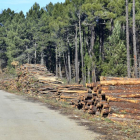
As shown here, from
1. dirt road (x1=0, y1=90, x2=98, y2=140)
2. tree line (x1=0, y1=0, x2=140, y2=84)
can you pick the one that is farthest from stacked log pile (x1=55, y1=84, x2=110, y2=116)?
tree line (x1=0, y1=0, x2=140, y2=84)

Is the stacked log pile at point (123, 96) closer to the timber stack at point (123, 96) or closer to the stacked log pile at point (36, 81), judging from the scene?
the timber stack at point (123, 96)

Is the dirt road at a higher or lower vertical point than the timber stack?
lower

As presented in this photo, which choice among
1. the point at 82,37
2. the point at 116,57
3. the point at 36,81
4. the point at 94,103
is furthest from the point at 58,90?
the point at 82,37

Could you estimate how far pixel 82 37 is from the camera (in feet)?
182

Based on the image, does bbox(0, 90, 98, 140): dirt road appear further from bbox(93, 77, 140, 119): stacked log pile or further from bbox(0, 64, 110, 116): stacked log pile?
bbox(93, 77, 140, 119): stacked log pile

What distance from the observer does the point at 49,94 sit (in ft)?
66.6

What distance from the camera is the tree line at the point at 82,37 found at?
29828 mm

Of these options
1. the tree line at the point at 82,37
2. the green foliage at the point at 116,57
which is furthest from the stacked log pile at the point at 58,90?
the tree line at the point at 82,37

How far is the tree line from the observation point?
29.8 metres

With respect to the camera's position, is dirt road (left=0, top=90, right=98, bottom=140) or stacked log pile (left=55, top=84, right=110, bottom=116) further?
stacked log pile (left=55, top=84, right=110, bottom=116)

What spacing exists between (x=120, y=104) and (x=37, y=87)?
43.2ft

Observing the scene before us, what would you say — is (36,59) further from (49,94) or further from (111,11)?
(49,94)

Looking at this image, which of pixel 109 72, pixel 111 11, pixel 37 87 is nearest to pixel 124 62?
pixel 109 72

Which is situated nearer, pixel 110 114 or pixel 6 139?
pixel 6 139
